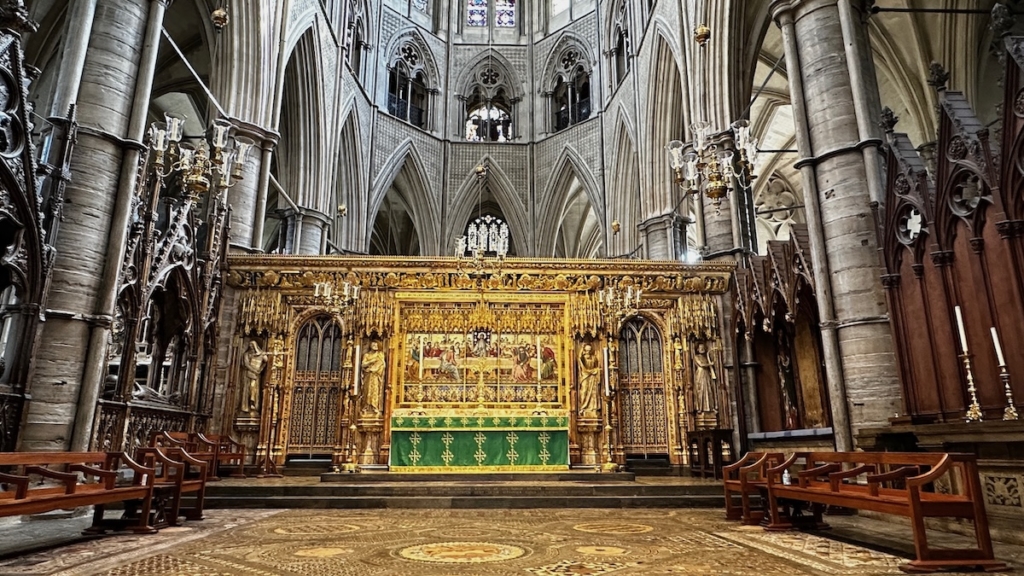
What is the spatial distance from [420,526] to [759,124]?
72.6 ft

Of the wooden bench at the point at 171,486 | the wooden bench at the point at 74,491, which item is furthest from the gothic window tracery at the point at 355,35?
the wooden bench at the point at 74,491

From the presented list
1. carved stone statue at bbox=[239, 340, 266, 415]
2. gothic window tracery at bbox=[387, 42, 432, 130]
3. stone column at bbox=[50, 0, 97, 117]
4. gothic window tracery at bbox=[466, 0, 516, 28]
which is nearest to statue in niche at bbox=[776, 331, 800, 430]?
carved stone statue at bbox=[239, 340, 266, 415]

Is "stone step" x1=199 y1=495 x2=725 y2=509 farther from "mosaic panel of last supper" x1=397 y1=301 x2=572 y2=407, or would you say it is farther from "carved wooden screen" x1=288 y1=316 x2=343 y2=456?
"mosaic panel of last supper" x1=397 y1=301 x2=572 y2=407

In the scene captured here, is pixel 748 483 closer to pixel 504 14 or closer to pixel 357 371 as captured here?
pixel 357 371

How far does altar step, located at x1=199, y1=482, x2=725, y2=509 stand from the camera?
8.25 m

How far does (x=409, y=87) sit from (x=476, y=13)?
5967 millimetres

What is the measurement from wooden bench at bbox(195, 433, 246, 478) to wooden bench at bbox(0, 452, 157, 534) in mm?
2827

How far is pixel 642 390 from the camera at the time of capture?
12953mm

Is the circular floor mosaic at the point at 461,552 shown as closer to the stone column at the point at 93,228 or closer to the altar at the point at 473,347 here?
the stone column at the point at 93,228

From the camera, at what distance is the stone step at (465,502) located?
8211 millimetres

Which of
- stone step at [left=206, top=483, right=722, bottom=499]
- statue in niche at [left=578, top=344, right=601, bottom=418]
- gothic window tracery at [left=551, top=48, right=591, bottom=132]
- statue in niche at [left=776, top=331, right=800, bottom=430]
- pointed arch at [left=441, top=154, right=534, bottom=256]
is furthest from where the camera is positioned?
gothic window tracery at [left=551, top=48, right=591, bottom=132]

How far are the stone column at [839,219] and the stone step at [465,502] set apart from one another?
8.36 ft

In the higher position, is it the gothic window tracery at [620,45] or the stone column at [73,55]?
the gothic window tracery at [620,45]

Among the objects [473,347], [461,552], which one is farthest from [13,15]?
[473,347]
